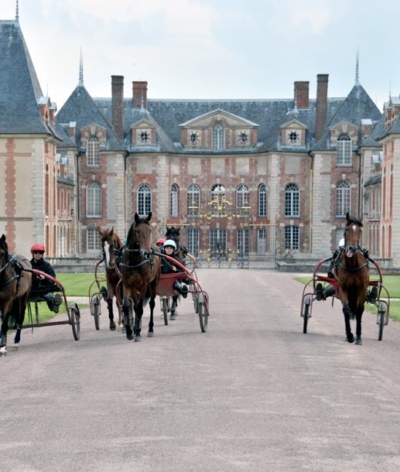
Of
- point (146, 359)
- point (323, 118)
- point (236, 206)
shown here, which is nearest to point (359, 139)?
point (323, 118)

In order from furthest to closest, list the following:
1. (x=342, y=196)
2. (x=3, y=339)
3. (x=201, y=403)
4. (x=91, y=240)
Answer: (x=91, y=240) → (x=342, y=196) → (x=3, y=339) → (x=201, y=403)

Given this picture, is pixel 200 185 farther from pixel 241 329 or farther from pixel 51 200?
pixel 241 329

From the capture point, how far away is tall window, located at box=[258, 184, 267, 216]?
2464 inches

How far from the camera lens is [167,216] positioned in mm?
62719

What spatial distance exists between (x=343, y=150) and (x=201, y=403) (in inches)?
2038

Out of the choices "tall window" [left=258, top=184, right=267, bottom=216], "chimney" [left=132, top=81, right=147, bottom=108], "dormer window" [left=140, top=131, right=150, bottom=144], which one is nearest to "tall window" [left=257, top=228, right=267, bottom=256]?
"tall window" [left=258, top=184, right=267, bottom=216]

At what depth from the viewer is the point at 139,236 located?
15422 millimetres

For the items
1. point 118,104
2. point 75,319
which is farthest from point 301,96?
point 75,319

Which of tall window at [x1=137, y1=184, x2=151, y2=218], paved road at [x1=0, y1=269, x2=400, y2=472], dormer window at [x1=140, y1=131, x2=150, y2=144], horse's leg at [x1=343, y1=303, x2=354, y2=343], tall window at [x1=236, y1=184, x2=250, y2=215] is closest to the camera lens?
paved road at [x1=0, y1=269, x2=400, y2=472]

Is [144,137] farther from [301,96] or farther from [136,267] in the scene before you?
[136,267]

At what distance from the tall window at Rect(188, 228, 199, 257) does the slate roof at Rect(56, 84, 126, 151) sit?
660 centimetres

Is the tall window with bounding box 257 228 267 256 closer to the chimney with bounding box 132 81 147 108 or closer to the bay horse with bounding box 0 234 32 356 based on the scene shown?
the chimney with bounding box 132 81 147 108

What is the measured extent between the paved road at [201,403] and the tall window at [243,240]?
4549 cm

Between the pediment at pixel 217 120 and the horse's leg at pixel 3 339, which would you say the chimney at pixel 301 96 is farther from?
the horse's leg at pixel 3 339
